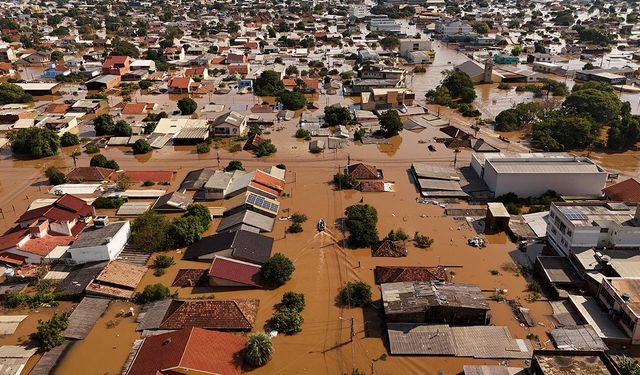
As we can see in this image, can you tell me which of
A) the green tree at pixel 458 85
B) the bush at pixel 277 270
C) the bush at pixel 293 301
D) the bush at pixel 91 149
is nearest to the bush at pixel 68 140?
the bush at pixel 91 149

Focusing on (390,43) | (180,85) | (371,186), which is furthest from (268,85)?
(390,43)

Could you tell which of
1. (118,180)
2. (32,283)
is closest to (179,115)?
(118,180)

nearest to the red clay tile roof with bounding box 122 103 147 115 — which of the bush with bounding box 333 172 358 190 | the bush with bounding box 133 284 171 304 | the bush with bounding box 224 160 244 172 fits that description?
the bush with bounding box 224 160 244 172

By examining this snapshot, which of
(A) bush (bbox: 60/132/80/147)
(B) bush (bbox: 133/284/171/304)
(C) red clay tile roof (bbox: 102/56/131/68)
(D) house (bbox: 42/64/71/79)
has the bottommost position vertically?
(B) bush (bbox: 133/284/171/304)

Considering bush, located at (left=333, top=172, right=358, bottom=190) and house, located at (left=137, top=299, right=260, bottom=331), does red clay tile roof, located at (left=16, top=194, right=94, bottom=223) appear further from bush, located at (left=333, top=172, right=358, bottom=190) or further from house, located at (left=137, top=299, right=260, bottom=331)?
bush, located at (left=333, top=172, right=358, bottom=190)

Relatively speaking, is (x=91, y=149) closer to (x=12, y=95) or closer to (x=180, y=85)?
(x=180, y=85)

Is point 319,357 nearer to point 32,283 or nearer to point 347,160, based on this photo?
point 32,283

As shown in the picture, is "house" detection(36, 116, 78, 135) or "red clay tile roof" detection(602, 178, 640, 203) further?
"house" detection(36, 116, 78, 135)
